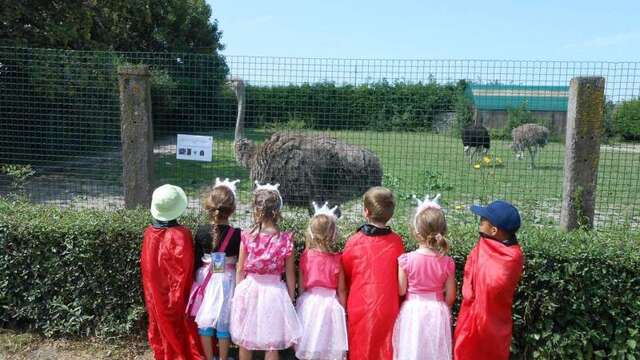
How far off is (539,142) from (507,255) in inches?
485

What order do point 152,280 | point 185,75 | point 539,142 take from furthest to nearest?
point 539,142 < point 185,75 < point 152,280

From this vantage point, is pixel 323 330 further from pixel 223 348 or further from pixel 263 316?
pixel 223 348

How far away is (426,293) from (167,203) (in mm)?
1764

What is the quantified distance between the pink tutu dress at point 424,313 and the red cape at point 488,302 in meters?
0.10

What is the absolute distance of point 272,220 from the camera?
12.3 ft

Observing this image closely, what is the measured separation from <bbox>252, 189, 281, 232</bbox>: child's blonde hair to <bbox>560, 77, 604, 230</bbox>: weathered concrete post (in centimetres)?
235

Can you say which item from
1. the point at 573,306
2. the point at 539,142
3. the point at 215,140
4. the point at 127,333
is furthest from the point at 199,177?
the point at 539,142

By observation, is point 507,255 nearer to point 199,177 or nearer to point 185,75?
point 185,75

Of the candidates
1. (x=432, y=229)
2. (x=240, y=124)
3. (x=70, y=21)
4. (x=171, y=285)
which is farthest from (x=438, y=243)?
(x=70, y=21)

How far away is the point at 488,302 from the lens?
333 centimetres

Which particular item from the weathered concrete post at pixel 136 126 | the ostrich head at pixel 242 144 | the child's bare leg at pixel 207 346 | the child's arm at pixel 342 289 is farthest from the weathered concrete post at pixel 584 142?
the weathered concrete post at pixel 136 126

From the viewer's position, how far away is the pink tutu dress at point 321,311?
11.9ft

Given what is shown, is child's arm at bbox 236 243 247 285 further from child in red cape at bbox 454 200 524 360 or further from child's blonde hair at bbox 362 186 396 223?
child in red cape at bbox 454 200 524 360

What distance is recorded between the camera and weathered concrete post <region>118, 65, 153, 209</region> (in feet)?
17.2
